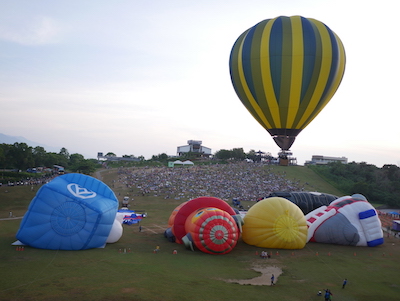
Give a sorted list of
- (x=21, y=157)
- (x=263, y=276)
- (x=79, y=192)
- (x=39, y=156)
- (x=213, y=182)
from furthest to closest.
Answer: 1. (x=39, y=156)
2. (x=21, y=157)
3. (x=213, y=182)
4. (x=79, y=192)
5. (x=263, y=276)

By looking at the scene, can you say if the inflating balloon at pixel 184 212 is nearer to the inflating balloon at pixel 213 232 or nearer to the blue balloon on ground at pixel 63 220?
the inflating balloon at pixel 213 232

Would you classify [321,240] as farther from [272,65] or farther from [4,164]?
[4,164]

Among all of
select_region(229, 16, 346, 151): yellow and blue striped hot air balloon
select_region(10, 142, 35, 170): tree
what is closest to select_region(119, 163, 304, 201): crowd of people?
select_region(10, 142, 35, 170): tree

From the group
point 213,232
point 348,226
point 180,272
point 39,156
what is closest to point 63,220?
point 180,272

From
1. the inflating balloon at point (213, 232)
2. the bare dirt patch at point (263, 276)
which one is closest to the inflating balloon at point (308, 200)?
the inflating balloon at point (213, 232)

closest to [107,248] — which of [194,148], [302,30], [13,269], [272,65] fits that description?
[13,269]

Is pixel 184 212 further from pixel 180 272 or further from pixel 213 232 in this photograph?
pixel 180 272
